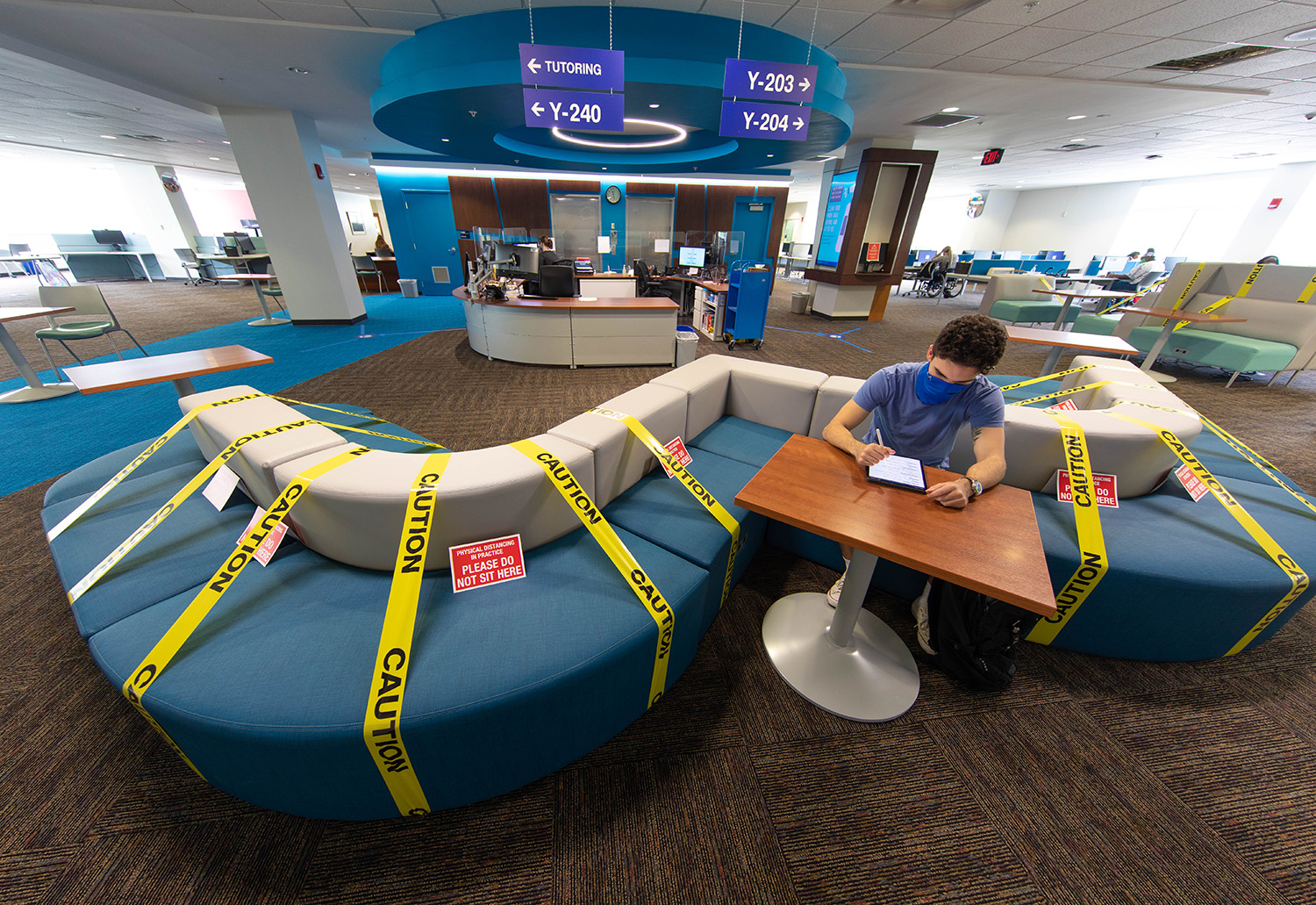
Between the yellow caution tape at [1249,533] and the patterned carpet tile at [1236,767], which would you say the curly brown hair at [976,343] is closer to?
the yellow caution tape at [1249,533]

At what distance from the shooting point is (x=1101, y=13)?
3.18m

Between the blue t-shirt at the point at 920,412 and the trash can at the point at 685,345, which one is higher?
the blue t-shirt at the point at 920,412

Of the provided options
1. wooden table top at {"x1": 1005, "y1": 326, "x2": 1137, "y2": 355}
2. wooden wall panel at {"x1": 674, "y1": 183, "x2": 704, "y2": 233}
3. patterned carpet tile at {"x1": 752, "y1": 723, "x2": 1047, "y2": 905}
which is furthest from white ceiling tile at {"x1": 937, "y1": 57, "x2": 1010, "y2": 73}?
wooden wall panel at {"x1": 674, "y1": 183, "x2": 704, "y2": 233}

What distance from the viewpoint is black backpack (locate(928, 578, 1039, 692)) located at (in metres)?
1.59

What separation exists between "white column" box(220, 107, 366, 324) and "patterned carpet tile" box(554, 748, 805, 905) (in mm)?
8279

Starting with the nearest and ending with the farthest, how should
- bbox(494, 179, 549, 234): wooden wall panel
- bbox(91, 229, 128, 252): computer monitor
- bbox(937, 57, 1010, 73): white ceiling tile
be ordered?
bbox(937, 57, 1010, 73): white ceiling tile
bbox(494, 179, 549, 234): wooden wall panel
bbox(91, 229, 128, 252): computer monitor

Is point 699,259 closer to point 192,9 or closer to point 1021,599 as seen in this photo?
point 192,9

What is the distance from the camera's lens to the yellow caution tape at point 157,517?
1.35 meters

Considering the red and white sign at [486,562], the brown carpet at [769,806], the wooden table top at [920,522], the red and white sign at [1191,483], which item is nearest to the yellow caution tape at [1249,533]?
the red and white sign at [1191,483]

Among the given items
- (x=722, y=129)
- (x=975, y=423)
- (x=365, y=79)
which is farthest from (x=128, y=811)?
(x=365, y=79)

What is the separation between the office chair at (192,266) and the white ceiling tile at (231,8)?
12.4m

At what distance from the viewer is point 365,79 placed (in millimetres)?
→ 4652

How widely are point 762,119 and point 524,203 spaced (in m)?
9.09

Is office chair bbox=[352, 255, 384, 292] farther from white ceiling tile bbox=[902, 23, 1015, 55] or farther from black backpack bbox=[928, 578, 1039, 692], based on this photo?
black backpack bbox=[928, 578, 1039, 692]
